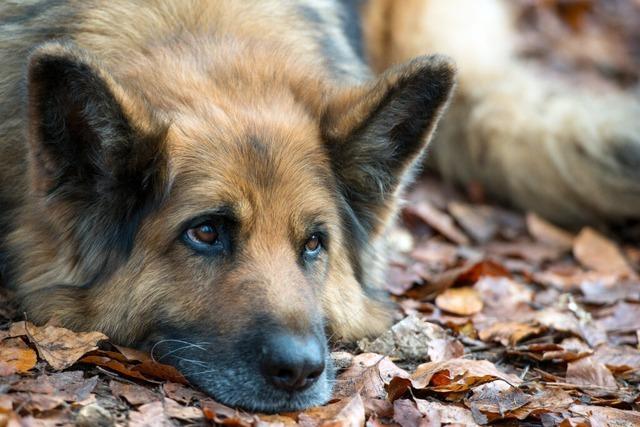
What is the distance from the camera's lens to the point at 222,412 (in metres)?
3.60

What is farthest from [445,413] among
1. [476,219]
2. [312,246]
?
[476,219]

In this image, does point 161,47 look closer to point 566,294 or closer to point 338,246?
point 338,246

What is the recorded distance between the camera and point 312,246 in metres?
4.19

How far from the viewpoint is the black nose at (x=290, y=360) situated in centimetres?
356

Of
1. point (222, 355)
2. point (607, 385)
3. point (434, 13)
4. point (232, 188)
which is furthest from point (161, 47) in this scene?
point (434, 13)

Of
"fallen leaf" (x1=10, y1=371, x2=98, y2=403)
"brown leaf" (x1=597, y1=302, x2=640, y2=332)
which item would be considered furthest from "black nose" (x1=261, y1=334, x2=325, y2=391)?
"brown leaf" (x1=597, y1=302, x2=640, y2=332)

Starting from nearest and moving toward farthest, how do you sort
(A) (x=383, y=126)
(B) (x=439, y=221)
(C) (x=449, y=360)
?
1. (A) (x=383, y=126)
2. (C) (x=449, y=360)
3. (B) (x=439, y=221)

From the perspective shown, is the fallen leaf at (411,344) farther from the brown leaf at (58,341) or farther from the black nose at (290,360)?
the brown leaf at (58,341)

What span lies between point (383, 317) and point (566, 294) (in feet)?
5.81

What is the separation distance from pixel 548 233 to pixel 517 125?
0.96 meters

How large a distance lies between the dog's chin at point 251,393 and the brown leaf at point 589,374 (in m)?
1.46

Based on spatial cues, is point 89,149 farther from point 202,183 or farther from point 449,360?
point 449,360

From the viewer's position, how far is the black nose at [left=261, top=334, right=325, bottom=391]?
11.7 ft

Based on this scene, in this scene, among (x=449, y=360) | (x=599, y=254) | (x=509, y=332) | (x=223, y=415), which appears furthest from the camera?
(x=599, y=254)
